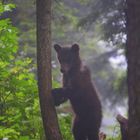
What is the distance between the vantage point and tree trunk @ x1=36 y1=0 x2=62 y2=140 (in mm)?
6555

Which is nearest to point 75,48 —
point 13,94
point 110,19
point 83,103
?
point 83,103

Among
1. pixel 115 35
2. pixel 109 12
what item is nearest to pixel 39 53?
pixel 115 35

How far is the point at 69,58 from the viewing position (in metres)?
8.43

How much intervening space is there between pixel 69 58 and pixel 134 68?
100 inches

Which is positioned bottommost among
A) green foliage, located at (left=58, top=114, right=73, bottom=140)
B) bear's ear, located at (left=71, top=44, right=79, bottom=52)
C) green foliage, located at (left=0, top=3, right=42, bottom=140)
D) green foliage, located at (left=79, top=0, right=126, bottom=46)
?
green foliage, located at (left=58, top=114, right=73, bottom=140)

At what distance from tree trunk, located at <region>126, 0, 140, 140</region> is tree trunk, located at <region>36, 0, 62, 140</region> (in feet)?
3.67

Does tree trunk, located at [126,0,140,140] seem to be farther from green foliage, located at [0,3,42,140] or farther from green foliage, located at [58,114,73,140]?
green foliage, located at [58,114,73,140]

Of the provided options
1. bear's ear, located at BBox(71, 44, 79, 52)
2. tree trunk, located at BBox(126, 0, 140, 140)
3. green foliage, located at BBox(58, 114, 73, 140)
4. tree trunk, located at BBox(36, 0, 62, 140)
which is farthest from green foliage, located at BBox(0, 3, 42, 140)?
tree trunk, located at BBox(126, 0, 140, 140)

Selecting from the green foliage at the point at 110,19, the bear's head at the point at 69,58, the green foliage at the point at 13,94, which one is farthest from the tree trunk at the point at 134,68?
the green foliage at the point at 110,19

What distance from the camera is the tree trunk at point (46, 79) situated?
6.55 metres

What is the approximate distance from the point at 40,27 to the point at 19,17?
8486 millimetres

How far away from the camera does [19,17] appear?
15.1 m

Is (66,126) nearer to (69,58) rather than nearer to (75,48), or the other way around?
(69,58)

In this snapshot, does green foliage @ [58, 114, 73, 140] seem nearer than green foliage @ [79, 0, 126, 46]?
Yes
